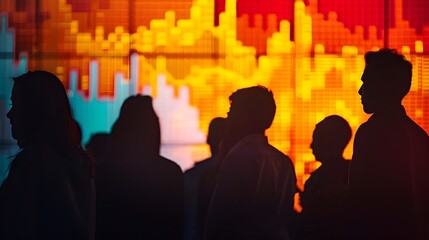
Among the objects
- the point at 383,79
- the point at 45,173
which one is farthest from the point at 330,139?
the point at 45,173

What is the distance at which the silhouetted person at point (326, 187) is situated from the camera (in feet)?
13.1

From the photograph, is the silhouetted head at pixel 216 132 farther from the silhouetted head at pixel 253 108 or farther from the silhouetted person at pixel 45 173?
the silhouetted person at pixel 45 173

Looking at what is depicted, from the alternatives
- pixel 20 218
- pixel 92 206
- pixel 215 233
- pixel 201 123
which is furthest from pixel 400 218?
pixel 201 123

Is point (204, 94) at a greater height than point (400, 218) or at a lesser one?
greater

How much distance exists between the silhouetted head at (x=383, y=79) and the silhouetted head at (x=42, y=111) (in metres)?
1.36

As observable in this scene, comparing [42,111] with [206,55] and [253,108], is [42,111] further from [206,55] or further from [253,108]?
[206,55]

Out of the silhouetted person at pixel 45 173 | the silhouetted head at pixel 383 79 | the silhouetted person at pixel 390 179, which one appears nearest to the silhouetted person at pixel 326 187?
the silhouetted person at pixel 390 179

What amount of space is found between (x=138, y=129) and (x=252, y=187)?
1.00 metres

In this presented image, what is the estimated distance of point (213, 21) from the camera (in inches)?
268

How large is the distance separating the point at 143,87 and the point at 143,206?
2.29 metres

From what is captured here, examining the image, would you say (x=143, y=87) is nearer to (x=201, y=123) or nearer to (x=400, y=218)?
(x=201, y=123)

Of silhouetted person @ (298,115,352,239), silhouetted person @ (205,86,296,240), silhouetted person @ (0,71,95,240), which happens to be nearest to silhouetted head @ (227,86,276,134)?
silhouetted person @ (205,86,296,240)

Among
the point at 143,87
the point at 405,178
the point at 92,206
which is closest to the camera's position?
the point at 92,206

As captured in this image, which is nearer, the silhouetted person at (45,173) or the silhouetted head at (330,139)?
the silhouetted person at (45,173)
